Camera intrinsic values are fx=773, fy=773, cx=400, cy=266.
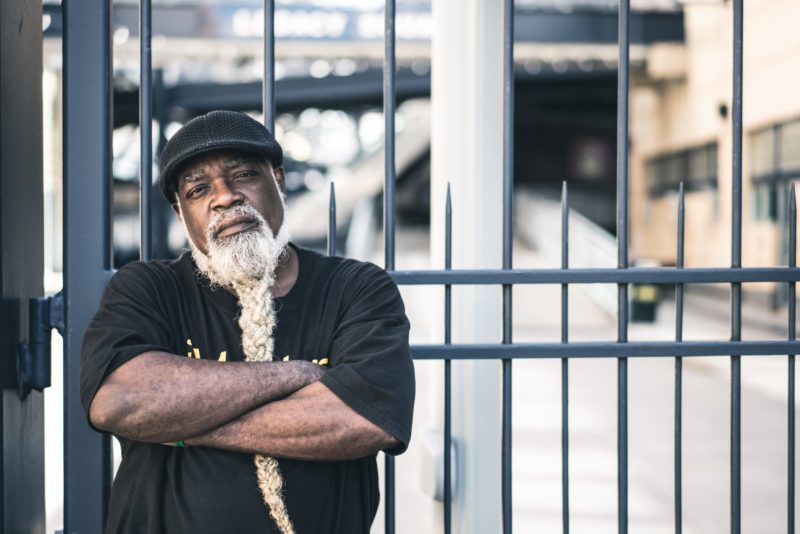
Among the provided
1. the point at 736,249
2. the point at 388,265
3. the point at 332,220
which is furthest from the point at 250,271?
the point at 736,249

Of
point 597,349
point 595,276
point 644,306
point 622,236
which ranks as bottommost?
point 644,306

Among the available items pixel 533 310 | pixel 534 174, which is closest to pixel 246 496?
pixel 533 310

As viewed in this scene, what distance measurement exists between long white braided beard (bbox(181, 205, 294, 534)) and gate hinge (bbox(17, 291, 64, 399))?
2.21 feet

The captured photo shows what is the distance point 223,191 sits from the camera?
7.02ft

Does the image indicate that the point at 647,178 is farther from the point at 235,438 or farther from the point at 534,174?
the point at 235,438

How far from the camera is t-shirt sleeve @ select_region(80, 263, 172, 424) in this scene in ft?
6.30

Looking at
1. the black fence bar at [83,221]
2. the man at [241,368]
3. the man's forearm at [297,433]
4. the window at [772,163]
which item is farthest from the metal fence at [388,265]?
the window at [772,163]

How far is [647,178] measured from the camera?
26234 millimetres

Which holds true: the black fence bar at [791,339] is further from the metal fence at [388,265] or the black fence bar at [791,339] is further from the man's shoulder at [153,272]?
the man's shoulder at [153,272]

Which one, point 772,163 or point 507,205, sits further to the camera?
point 772,163

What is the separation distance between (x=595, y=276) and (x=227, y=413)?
1.35 metres

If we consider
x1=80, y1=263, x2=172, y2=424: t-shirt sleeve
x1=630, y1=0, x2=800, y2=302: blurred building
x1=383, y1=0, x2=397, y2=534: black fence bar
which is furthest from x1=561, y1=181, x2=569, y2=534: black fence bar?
x1=630, y1=0, x2=800, y2=302: blurred building

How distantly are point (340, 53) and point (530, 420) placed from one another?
16.4 m

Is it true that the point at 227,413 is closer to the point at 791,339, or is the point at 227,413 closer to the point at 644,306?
the point at 791,339
